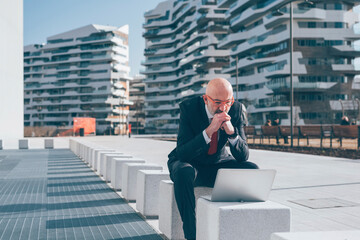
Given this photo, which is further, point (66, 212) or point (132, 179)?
point (132, 179)

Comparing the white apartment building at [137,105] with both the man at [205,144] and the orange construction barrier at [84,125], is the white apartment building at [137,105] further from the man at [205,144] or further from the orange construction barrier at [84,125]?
the man at [205,144]

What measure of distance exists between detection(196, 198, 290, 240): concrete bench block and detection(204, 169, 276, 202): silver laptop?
85 millimetres

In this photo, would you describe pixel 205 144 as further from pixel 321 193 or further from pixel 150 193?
pixel 321 193

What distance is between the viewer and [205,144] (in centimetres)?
376

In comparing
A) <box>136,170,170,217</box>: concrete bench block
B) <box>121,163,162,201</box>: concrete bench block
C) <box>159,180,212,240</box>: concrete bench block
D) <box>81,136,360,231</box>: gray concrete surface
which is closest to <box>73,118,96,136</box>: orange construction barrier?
<box>81,136,360,231</box>: gray concrete surface

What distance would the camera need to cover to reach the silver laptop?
3209mm

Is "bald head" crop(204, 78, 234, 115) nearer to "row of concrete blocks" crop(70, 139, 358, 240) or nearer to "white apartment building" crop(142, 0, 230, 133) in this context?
"row of concrete blocks" crop(70, 139, 358, 240)

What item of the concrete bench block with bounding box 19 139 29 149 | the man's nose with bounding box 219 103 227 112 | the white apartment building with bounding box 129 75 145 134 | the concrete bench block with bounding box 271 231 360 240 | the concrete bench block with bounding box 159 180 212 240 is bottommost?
the concrete bench block with bounding box 19 139 29 149

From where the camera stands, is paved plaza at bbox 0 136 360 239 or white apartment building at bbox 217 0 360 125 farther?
white apartment building at bbox 217 0 360 125

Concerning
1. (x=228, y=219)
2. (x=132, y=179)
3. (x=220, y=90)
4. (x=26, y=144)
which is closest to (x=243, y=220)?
(x=228, y=219)

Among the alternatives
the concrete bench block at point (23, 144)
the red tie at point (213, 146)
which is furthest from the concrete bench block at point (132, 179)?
the concrete bench block at point (23, 144)

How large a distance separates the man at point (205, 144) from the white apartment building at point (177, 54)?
77.6m

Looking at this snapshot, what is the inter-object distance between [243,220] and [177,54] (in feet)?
340

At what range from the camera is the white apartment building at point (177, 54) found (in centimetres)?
8506
